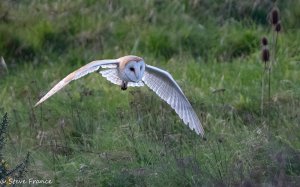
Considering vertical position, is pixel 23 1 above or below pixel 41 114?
above

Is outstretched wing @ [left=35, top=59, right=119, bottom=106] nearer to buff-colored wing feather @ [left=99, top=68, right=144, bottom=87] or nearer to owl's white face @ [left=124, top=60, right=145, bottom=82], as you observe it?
owl's white face @ [left=124, top=60, right=145, bottom=82]

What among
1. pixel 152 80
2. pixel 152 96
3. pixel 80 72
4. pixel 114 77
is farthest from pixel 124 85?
pixel 152 96

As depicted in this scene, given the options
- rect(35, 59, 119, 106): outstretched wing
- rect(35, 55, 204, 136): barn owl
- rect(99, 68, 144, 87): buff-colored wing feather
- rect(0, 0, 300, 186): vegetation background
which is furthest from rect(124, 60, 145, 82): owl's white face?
rect(0, 0, 300, 186): vegetation background

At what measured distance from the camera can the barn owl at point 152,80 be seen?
25.0ft

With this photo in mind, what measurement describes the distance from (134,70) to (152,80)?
1.74 feet

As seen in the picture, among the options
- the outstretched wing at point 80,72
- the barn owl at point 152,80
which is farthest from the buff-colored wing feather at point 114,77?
the outstretched wing at point 80,72

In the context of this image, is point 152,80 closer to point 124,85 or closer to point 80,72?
point 124,85

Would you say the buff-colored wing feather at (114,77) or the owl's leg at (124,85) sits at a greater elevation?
the buff-colored wing feather at (114,77)

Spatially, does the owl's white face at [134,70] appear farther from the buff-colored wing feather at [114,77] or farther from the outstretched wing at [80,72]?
the buff-colored wing feather at [114,77]

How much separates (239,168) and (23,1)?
13.0ft

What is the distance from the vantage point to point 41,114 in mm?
8469

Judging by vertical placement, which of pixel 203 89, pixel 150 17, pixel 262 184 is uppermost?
pixel 150 17

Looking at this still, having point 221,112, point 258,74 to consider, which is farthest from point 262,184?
point 258,74

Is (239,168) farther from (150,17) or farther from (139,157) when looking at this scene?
(150,17)
